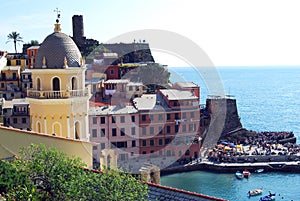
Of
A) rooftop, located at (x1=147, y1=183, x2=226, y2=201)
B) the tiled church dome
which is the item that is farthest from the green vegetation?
the tiled church dome

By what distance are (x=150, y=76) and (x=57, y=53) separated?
41.3 m

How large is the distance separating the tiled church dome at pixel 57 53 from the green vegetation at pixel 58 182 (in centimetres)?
483

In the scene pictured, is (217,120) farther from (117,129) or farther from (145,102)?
(117,129)

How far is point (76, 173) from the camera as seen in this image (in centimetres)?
1353

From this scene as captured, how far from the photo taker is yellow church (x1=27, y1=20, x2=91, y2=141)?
59.0ft

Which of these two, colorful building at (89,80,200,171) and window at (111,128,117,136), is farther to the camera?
window at (111,128,117,136)

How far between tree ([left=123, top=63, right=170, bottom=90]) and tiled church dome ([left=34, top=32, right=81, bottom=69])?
3955 cm

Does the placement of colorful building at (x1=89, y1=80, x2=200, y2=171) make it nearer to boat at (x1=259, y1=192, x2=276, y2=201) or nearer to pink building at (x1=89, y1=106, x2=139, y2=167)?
pink building at (x1=89, y1=106, x2=139, y2=167)

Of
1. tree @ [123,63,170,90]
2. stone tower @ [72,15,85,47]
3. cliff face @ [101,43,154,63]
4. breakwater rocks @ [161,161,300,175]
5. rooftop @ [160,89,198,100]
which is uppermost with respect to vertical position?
stone tower @ [72,15,85,47]

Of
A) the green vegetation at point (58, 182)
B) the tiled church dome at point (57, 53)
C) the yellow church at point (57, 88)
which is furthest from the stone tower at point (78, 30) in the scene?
the green vegetation at point (58, 182)

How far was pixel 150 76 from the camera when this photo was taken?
59.2m

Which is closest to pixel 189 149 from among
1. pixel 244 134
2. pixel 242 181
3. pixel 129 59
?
pixel 242 181

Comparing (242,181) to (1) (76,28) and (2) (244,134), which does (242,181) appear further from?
(1) (76,28)

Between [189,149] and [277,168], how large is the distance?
9208 mm
